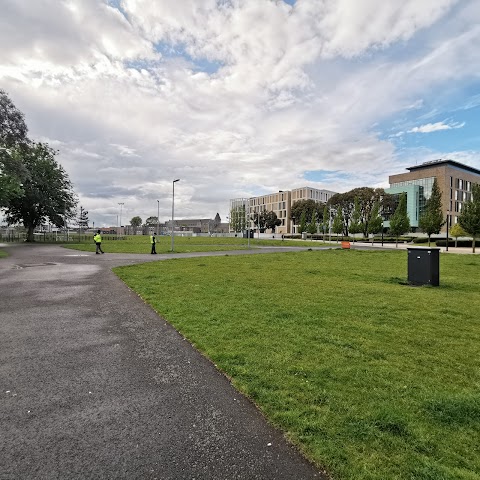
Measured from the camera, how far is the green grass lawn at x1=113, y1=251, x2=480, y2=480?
267cm

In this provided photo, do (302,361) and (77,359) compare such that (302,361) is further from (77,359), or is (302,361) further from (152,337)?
(77,359)

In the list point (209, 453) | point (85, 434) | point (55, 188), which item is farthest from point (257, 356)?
point (55, 188)

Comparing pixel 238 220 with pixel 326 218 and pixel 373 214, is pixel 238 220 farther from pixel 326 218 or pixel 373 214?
pixel 373 214

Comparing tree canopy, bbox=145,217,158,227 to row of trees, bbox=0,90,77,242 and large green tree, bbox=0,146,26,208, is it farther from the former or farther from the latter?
large green tree, bbox=0,146,26,208

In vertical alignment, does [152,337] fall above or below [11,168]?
below

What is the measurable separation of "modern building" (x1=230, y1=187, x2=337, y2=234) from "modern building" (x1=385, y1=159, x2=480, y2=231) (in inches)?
1431

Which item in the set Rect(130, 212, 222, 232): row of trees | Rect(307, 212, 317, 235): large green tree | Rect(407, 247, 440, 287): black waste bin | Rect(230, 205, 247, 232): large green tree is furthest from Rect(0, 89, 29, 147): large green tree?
Rect(130, 212, 222, 232): row of trees

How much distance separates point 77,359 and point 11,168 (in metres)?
31.5

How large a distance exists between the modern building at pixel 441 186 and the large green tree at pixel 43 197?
268ft

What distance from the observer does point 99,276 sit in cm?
1305

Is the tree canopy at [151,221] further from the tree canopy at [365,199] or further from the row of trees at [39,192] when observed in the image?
the row of trees at [39,192]

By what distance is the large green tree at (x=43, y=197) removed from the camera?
39516 millimetres

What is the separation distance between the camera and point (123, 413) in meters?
3.30

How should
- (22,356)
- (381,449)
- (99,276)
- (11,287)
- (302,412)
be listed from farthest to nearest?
(99,276) → (11,287) → (22,356) → (302,412) → (381,449)
